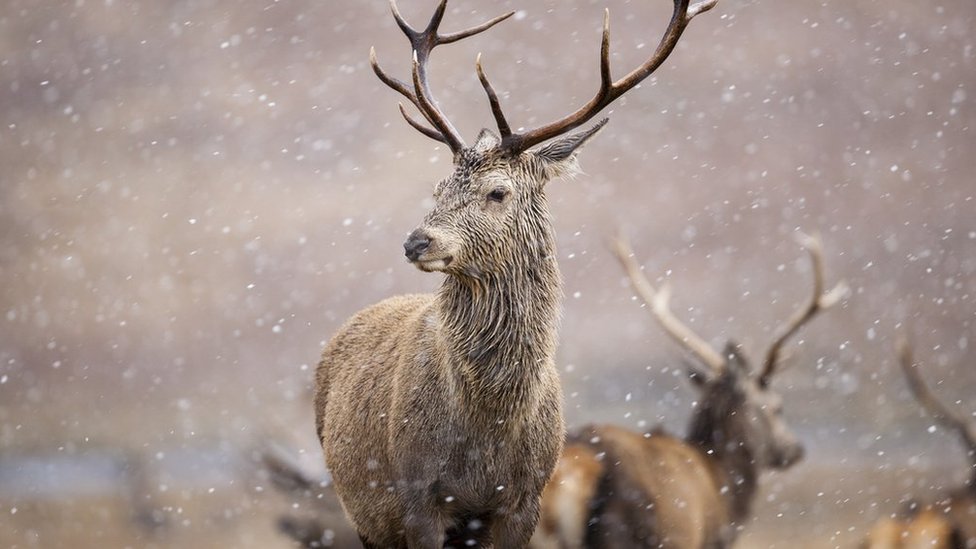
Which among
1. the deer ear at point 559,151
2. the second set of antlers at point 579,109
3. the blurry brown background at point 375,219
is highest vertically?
the blurry brown background at point 375,219

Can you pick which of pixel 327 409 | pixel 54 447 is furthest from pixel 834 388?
pixel 54 447

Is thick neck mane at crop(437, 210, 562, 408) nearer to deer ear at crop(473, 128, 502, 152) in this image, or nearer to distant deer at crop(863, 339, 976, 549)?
deer ear at crop(473, 128, 502, 152)

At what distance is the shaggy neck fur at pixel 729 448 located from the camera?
12.2 feet

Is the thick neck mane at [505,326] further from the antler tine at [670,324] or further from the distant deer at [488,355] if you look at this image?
the antler tine at [670,324]

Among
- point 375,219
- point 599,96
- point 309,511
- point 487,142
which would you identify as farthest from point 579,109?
point 375,219

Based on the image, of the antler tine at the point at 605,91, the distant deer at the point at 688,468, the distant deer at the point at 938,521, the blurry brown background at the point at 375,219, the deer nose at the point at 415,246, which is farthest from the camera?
the blurry brown background at the point at 375,219

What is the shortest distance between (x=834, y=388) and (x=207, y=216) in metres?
2.96

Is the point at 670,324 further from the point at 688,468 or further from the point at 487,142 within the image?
the point at 487,142

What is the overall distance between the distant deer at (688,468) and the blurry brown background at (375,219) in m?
0.76

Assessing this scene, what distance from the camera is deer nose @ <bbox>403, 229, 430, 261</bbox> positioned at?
2273mm

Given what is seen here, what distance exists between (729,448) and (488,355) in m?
1.58

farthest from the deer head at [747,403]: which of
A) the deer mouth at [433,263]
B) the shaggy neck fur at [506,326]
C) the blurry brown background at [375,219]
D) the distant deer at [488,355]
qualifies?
the deer mouth at [433,263]

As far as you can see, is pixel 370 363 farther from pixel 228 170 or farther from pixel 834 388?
pixel 834 388

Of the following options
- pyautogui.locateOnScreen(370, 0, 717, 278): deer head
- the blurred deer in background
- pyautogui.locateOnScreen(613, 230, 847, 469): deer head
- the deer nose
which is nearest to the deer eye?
pyautogui.locateOnScreen(370, 0, 717, 278): deer head
